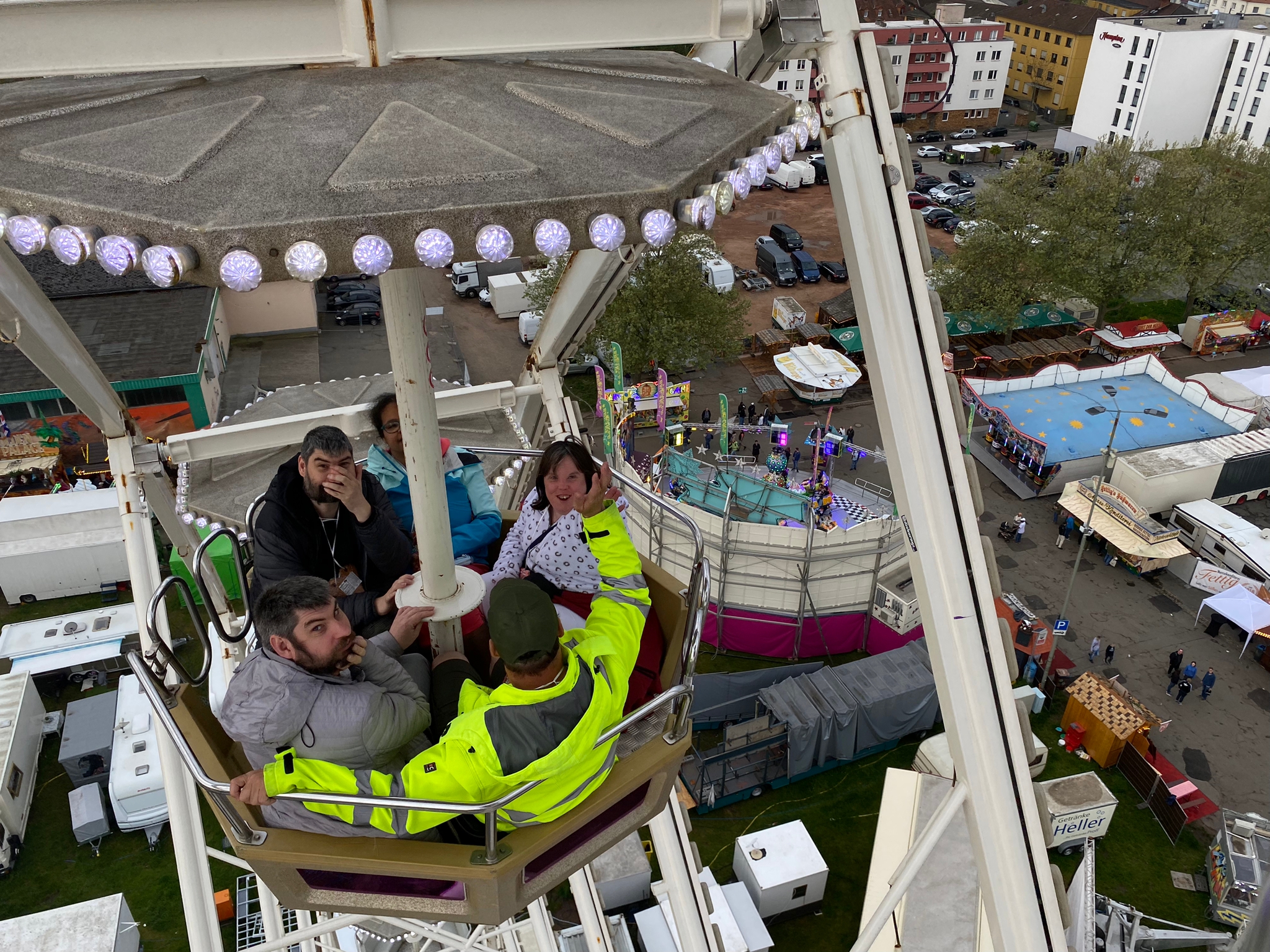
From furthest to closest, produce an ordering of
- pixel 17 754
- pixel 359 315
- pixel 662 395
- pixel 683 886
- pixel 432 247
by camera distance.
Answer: pixel 359 315, pixel 662 395, pixel 17 754, pixel 683 886, pixel 432 247

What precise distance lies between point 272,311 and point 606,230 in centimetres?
3380

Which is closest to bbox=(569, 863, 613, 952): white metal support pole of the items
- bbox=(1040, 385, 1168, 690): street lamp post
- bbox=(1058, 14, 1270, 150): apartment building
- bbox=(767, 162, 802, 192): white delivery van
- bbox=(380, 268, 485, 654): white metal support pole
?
bbox=(380, 268, 485, 654): white metal support pole

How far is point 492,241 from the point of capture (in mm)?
3248

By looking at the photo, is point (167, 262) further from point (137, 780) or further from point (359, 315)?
point (359, 315)

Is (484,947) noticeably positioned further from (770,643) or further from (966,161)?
(966,161)

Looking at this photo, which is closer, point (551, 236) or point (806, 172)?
point (551, 236)

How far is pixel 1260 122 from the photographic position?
155ft

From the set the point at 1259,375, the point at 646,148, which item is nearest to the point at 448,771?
the point at 646,148

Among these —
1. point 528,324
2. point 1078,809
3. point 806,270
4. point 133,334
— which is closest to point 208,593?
point 1078,809

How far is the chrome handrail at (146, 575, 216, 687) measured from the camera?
192 inches

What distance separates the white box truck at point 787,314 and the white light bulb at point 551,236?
3111 cm

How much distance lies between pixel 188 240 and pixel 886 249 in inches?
125

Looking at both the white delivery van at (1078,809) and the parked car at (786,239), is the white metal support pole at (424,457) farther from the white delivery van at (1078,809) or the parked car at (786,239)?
the parked car at (786,239)

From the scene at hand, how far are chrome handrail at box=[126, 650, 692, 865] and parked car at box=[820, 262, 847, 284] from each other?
36.9m
